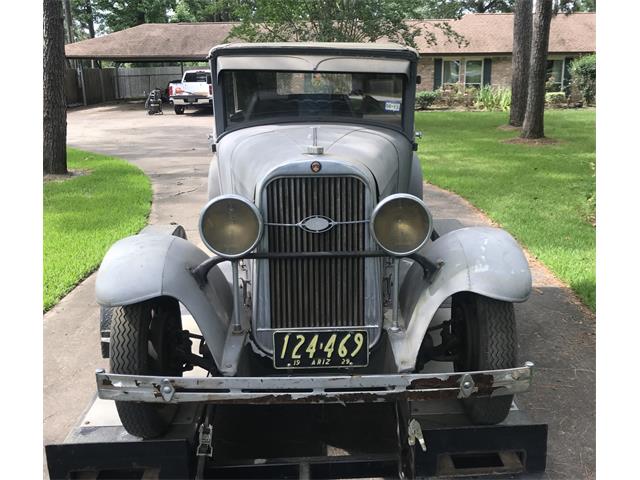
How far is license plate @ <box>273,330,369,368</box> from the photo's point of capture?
2936 millimetres

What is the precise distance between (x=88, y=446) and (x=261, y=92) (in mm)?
2428

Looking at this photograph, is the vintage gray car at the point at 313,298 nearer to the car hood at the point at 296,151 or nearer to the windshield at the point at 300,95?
the car hood at the point at 296,151

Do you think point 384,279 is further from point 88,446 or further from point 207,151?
point 207,151

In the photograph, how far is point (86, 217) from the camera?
812 cm

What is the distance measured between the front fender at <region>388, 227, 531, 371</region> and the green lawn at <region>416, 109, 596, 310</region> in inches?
101

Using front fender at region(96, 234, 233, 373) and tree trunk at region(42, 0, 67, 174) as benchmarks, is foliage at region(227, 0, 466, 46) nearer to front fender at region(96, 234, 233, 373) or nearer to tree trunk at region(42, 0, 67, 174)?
tree trunk at region(42, 0, 67, 174)

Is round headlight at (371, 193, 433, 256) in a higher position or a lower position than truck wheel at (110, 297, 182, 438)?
higher

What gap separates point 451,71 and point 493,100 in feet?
18.1

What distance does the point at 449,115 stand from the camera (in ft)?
73.9

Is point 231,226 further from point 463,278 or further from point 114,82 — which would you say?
point 114,82

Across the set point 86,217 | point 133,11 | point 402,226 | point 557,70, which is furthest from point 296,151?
point 133,11

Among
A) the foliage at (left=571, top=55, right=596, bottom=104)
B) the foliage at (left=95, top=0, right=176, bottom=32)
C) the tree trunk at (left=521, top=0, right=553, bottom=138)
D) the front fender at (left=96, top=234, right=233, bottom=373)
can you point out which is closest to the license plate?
the front fender at (left=96, top=234, right=233, bottom=373)

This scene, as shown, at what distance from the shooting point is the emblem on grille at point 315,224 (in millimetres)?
3008

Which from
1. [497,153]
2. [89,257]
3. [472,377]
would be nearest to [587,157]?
[497,153]
